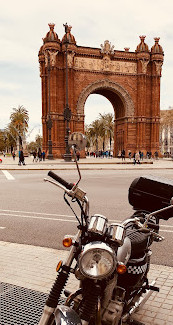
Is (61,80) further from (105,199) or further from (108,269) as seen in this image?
(108,269)

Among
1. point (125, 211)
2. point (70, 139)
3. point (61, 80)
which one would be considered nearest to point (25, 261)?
point (70, 139)

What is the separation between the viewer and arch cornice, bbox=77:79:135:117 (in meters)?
41.6

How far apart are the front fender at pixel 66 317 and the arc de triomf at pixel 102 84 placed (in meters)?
37.3

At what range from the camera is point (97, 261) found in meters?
1.89

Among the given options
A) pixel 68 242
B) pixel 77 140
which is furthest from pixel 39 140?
pixel 68 242

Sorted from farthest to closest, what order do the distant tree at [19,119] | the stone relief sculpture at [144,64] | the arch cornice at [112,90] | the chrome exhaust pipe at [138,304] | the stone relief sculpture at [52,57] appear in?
the distant tree at [19,119]
the stone relief sculpture at [144,64]
the arch cornice at [112,90]
the stone relief sculpture at [52,57]
the chrome exhaust pipe at [138,304]

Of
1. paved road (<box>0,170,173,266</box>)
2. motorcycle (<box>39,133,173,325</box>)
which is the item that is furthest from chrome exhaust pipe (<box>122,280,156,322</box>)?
paved road (<box>0,170,173,266</box>)

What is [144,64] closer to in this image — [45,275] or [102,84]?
[102,84]

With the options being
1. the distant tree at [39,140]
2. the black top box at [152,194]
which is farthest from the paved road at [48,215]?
the distant tree at [39,140]

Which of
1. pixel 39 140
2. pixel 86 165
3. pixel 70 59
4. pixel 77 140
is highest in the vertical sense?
pixel 70 59

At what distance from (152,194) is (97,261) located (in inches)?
49.4

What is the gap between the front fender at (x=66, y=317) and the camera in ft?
6.07

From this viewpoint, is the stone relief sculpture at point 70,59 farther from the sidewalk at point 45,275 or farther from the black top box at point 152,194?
the black top box at point 152,194

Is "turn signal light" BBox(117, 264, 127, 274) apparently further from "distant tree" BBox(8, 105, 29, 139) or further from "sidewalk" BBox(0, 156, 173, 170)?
"distant tree" BBox(8, 105, 29, 139)
